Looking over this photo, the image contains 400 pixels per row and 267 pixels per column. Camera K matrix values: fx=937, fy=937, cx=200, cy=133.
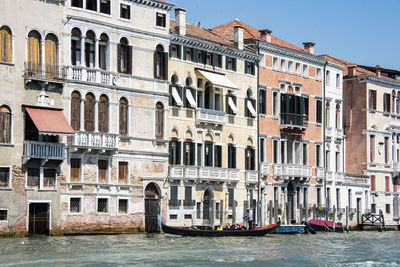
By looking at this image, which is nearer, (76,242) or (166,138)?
(76,242)

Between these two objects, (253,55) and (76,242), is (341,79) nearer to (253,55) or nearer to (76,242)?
(253,55)

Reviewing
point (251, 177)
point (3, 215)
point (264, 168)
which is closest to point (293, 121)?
point (264, 168)

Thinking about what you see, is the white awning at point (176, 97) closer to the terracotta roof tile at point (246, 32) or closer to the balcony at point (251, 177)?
the balcony at point (251, 177)

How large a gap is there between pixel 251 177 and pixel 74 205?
39.8 ft

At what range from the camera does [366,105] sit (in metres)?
55.1

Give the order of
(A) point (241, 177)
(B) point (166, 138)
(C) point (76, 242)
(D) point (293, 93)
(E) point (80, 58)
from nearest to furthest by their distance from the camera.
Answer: (C) point (76, 242) → (E) point (80, 58) → (B) point (166, 138) → (A) point (241, 177) → (D) point (293, 93)

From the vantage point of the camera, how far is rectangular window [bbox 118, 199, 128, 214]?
1478 inches

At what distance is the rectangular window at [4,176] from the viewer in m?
33.3

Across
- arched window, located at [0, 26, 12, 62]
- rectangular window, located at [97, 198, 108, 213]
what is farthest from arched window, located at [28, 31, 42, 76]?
rectangular window, located at [97, 198, 108, 213]

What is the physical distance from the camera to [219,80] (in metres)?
42.6

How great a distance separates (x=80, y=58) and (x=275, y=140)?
14757 mm

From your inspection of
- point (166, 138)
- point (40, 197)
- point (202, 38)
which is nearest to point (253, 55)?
point (202, 38)

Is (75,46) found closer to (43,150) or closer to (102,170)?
(43,150)

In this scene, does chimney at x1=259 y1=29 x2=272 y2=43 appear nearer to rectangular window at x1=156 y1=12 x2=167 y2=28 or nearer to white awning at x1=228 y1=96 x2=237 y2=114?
white awning at x1=228 y1=96 x2=237 y2=114
